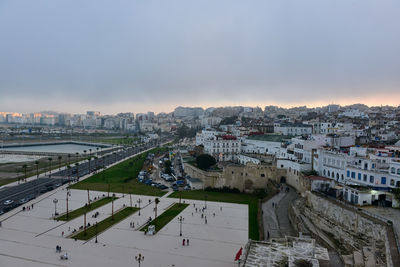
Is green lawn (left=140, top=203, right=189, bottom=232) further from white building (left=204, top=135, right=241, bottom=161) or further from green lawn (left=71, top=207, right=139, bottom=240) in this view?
white building (left=204, top=135, right=241, bottom=161)

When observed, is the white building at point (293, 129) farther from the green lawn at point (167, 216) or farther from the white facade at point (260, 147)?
the green lawn at point (167, 216)

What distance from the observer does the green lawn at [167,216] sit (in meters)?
24.2

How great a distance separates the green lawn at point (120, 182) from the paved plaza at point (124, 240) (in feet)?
20.2

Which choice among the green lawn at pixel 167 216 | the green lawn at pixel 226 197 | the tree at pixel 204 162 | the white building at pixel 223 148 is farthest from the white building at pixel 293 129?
the green lawn at pixel 167 216

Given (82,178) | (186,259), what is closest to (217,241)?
(186,259)

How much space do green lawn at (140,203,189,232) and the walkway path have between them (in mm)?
7962

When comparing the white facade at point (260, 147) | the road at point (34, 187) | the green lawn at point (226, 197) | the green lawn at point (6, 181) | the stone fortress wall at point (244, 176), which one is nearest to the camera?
the green lawn at point (226, 197)

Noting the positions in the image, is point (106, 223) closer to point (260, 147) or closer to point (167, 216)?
point (167, 216)

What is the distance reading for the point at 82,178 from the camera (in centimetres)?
4175

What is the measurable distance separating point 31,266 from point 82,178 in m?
25.4

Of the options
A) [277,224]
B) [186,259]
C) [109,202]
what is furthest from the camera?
→ [109,202]

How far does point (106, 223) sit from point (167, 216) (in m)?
5.23

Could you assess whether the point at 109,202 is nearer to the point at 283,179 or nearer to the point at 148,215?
the point at 148,215

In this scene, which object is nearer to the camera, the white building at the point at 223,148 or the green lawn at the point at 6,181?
the green lawn at the point at 6,181
